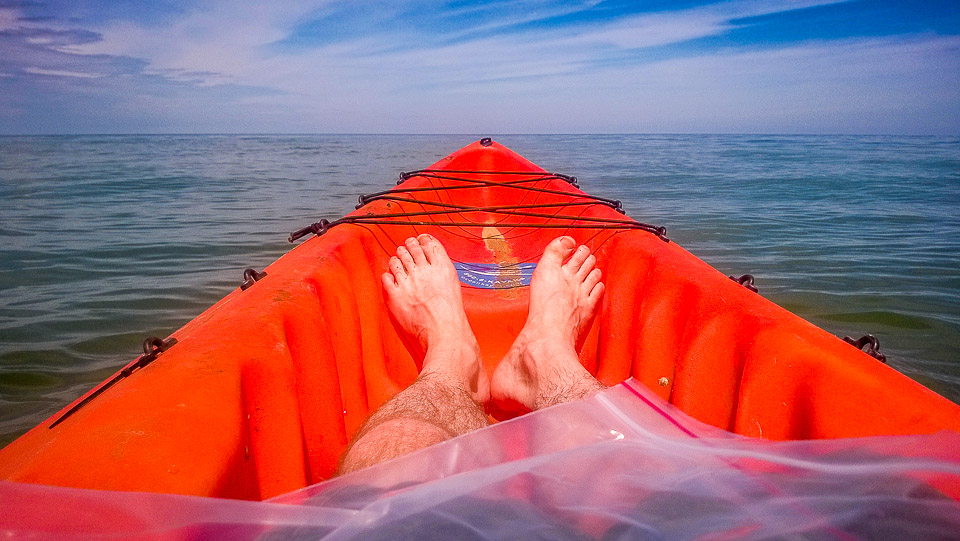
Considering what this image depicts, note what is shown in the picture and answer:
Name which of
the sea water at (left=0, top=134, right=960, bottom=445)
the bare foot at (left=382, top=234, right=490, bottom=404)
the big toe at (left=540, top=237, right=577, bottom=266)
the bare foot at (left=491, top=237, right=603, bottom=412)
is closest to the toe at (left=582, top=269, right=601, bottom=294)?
the bare foot at (left=491, top=237, right=603, bottom=412)

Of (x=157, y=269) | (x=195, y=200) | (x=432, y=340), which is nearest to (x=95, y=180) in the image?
(x=195, y=200)

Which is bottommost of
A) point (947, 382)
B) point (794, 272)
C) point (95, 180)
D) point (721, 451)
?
point (947, 382)

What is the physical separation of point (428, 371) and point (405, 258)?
2.33 feet

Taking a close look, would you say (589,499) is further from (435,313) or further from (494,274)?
(494,274)

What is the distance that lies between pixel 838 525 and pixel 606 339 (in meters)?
1.47

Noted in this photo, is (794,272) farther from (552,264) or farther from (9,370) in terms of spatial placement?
(9,370)

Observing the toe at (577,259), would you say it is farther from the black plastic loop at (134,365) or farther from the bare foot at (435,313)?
the black plastic loop at (134,365)

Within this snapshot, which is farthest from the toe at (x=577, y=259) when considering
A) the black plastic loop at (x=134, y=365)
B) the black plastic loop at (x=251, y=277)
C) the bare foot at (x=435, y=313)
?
the black plastic loop at (x=134, y=365)

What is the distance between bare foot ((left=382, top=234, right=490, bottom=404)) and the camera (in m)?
1.80

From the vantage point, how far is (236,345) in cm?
112

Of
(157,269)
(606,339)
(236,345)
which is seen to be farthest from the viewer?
(157,269)

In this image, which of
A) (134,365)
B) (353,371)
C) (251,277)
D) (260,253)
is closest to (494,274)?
(353,371)

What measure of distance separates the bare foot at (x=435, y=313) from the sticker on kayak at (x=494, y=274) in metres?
0.31

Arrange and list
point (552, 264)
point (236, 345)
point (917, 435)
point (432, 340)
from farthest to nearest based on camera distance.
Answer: point (552, 264), point (432, 340), point (236, 345), point (917, 435)
